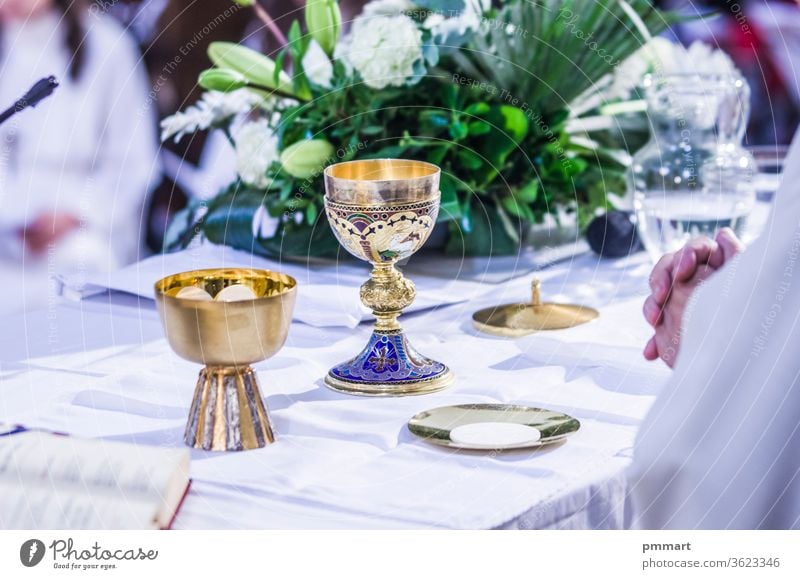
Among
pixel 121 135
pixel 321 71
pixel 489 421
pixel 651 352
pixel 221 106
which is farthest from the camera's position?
pixel 121 135

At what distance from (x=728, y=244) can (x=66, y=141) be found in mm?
957

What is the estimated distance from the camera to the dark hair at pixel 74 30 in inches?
58.6

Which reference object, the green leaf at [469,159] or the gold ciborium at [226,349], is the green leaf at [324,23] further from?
the gold ciborium at [226,349]

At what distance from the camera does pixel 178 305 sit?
0.70 metres

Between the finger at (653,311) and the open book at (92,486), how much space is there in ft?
1.24

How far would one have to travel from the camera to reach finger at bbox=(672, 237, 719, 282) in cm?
87

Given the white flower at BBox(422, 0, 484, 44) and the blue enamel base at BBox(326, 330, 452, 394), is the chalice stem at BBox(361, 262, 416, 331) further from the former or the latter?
the white flower at BBox(422, 0, 484, 44)

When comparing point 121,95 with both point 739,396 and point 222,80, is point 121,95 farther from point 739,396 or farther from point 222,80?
point 739,396

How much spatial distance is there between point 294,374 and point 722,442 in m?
0.35

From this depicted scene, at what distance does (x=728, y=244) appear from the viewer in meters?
0.87

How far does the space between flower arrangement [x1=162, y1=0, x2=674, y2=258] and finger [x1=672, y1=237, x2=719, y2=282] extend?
30 cm

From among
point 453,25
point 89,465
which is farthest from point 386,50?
point 89,465
